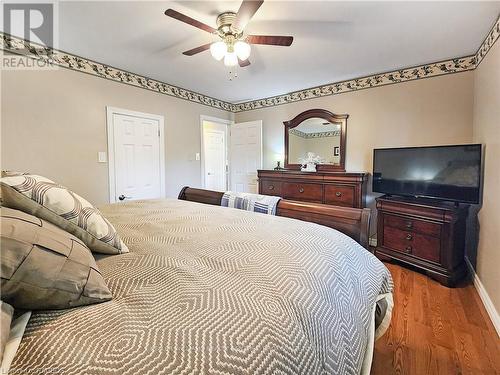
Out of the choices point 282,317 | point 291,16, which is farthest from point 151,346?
point 291,16

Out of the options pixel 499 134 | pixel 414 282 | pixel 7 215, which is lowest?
pixel 414 282

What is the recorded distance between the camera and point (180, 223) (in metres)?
1.49

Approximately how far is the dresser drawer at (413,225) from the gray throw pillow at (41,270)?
2.85 metres

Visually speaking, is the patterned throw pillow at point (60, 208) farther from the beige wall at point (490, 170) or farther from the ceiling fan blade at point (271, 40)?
the beige wall at point (490, 170)

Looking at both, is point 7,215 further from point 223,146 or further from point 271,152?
point 223,146

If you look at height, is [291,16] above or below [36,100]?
above

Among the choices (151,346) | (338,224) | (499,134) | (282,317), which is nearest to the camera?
(151,346)

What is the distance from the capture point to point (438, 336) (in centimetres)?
168

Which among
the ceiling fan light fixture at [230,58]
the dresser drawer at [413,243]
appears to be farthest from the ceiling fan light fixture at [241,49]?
the dresser drawer at [413,243]

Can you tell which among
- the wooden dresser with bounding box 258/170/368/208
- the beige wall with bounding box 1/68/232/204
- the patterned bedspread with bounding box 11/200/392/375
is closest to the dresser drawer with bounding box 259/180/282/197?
the wooden dresser with bounding box 258/170/368/208

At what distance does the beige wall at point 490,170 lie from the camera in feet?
6.24

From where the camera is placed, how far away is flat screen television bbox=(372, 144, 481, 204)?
2.30 meters

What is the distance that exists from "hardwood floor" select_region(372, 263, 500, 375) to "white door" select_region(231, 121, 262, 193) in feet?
9.18

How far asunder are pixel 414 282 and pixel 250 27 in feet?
9.38
